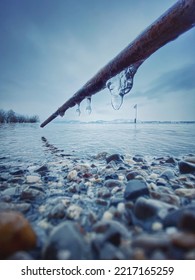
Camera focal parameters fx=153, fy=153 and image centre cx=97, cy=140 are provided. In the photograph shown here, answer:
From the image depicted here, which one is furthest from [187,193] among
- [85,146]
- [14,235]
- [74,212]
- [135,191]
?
[85,146]

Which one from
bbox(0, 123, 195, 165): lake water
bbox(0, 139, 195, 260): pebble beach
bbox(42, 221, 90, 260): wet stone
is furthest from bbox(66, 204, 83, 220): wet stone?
bbox(0, 123, 195, 165): lake water

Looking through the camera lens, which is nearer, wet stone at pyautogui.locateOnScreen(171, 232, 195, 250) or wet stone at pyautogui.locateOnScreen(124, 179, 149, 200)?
wet stone at pyautogui.locateOnScreen(171, 232, 195, 250)

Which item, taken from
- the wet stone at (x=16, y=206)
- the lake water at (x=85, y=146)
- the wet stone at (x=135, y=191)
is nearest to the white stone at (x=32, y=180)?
the wet stone at (x=16, y=206)

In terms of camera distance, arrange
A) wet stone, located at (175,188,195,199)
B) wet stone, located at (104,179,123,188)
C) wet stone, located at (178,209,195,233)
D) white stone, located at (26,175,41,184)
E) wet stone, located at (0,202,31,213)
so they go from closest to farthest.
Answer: wet stone, located at (178,209,195,233), wet stone, located at (0,202,31,213), wet stone, located at (175,188,195,199), wet stone, located at (104,179,123,188), white stone, located at (26,175,41,184)

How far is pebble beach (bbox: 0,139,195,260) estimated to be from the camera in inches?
29.6

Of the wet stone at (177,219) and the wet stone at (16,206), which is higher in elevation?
the wet stone at (177,219)

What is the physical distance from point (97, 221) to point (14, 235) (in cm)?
50

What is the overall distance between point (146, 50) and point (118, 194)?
1520mm

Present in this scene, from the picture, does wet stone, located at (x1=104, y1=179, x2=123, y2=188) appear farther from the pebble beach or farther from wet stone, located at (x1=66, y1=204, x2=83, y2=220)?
wet stone, located at (x1=66, y1=204, x2=83, y2=220)

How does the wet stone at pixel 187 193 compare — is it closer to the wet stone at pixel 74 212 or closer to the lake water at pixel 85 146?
the wet stone at pixel 74 212

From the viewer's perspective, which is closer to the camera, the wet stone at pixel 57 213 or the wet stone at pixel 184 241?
the wet stone at pixel 184 241

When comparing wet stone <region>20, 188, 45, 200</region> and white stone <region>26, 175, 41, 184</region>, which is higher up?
Answer: wet stone <region>20, 188, 45, 200</region>

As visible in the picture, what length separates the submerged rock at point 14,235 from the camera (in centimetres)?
76

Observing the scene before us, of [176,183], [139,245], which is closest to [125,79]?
[176,183]
